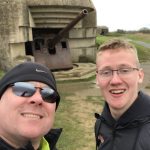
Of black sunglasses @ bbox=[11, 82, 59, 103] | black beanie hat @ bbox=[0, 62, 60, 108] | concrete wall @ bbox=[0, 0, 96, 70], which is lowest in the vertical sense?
concrete wall @ bbox=[0, 0, 96, 70]

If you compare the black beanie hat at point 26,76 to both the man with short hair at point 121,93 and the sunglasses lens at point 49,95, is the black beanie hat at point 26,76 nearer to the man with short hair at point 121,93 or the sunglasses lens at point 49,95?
the sunglasses lens at point 49,95

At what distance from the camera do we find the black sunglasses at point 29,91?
1.75 m

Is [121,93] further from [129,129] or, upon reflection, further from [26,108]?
[26,108]

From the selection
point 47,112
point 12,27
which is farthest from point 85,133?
point 12,27

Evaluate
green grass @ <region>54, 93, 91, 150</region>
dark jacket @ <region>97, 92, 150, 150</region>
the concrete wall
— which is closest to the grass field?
green grass @ <region>54, 93, 91, 150</region>

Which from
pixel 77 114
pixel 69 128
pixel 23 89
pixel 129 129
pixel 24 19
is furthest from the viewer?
pixel 24 19

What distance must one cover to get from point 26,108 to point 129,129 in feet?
2.41

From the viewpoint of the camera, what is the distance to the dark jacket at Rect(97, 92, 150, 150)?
6.95 feet

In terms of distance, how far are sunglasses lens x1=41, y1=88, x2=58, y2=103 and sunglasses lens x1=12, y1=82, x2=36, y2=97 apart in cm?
5

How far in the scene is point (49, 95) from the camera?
5.86ft

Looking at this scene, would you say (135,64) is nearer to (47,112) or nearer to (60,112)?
(47,112)

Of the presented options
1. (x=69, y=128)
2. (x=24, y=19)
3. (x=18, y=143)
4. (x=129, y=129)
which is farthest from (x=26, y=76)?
(x=24, y=19)

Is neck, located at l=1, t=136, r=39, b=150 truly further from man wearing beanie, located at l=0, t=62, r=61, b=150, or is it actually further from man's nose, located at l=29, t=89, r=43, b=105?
man's nose, located at l=29, t=89, r=43, b=105

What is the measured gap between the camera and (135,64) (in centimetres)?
229
